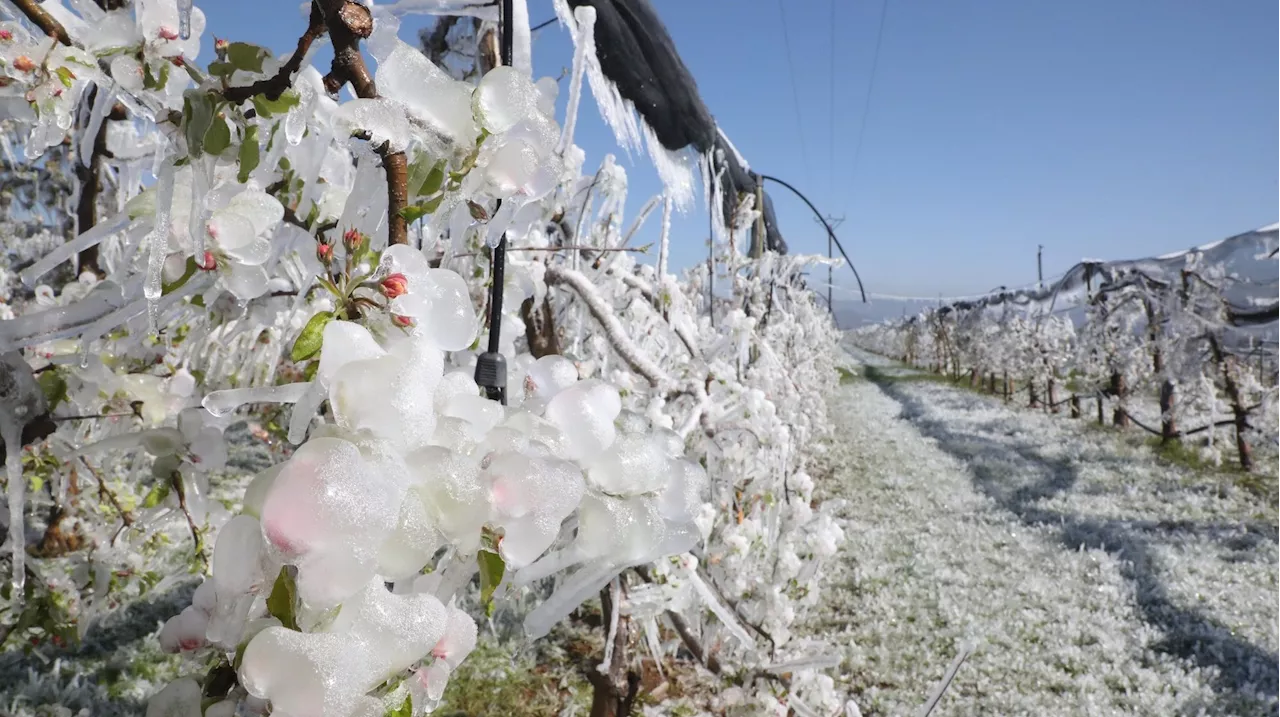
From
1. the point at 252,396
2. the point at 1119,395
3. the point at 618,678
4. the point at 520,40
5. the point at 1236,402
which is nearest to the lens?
the point at 252,396

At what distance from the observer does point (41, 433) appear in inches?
33.7

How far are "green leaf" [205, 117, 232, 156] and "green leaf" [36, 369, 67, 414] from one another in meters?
0.75

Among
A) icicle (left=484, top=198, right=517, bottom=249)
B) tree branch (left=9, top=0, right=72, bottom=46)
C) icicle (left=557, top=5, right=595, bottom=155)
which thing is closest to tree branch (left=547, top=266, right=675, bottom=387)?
icicle (left=557, top=5, right=595, bottom=155)

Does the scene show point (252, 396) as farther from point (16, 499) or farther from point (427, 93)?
point (16, 499)

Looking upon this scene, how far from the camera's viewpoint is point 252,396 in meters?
0.43

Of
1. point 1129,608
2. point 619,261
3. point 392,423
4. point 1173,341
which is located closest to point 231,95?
point 392,423

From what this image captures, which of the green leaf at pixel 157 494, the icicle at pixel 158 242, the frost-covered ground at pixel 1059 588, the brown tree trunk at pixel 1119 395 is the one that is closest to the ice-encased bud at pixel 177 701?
the icicle at pixel 158 242

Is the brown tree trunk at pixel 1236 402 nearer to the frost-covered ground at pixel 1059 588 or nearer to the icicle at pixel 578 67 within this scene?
the frost-covered ground at pixel 1059 588

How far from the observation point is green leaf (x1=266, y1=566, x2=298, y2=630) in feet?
1.07

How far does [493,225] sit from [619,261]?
2.12 meters

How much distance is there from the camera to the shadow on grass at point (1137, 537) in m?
3.86

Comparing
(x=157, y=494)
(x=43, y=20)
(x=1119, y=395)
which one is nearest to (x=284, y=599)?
(x=43, y=20)

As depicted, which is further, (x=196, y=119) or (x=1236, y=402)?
(x=1236, y=402)

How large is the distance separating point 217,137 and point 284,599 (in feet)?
1.15
